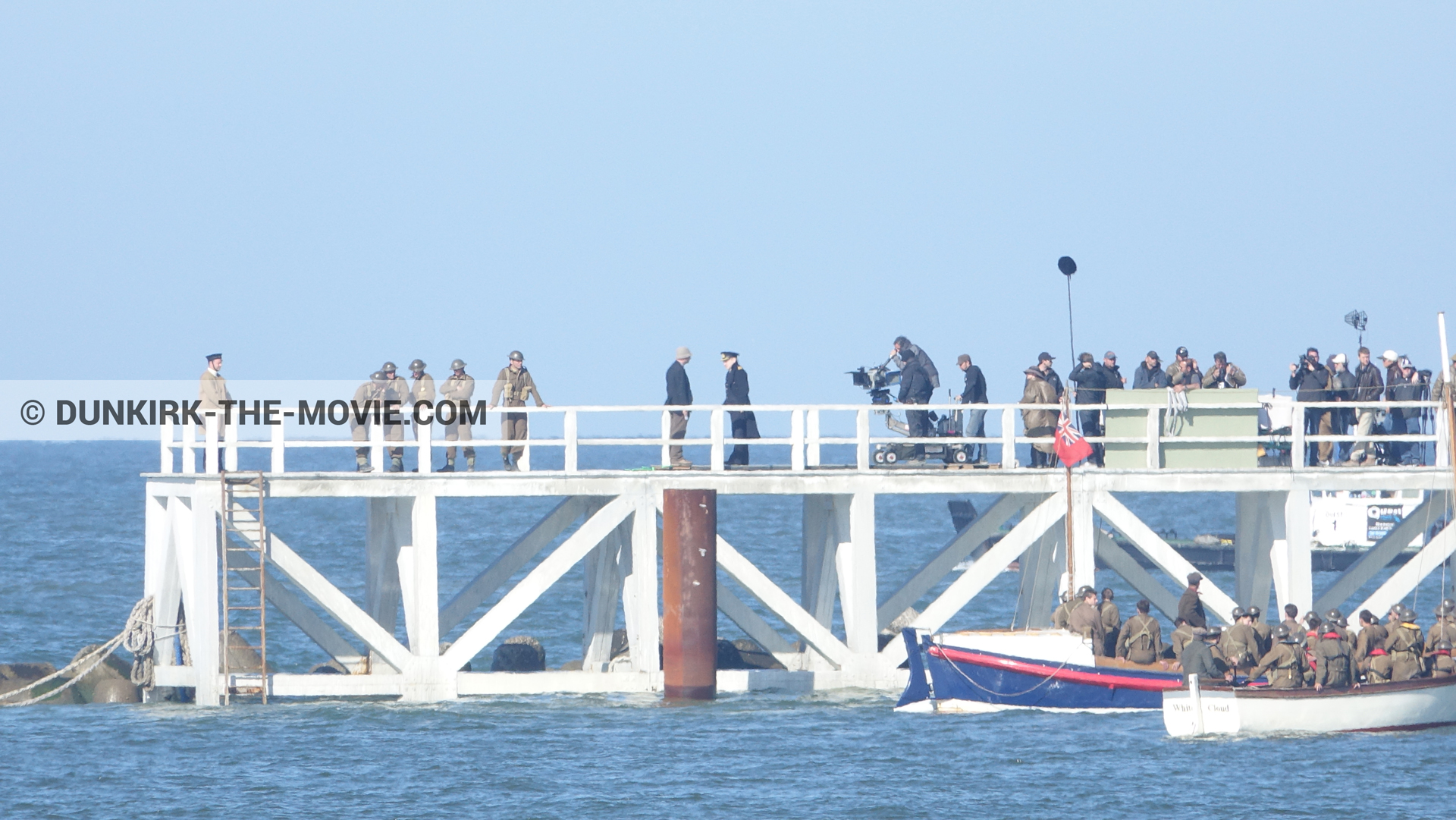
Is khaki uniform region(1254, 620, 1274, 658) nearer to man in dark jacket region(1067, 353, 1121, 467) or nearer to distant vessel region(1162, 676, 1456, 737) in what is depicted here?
distant vessel region(1162, 676, 1456, 737)

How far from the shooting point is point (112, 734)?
2541 cm

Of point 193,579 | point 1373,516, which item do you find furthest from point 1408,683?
point 1373,516

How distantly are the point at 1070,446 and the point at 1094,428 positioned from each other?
2.51 m

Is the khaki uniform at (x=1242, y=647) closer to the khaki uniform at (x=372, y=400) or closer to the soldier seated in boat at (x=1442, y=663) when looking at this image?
the soldier seated in boat at (x=1442, y=663)

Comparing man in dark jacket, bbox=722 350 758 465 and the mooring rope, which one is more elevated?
man in dark jacket, bbox=722 350 758 465

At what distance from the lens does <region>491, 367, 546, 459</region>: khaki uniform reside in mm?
26109

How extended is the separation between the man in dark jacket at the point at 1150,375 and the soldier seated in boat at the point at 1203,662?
15.8 ft

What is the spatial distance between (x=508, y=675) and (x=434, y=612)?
129 centimetres

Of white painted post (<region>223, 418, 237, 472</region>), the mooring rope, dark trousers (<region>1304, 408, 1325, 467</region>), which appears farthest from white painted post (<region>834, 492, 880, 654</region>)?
the mooring rope

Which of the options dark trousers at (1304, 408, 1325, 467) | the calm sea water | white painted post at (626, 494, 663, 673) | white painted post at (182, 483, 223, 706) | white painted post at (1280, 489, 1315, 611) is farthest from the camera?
dark trousers at (1304, 408, 1325, 467)

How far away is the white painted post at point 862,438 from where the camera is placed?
85.1 feet

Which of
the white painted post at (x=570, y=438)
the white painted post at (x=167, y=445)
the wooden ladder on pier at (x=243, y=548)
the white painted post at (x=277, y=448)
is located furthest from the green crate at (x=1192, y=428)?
the white painted post at (x=167, y=445)

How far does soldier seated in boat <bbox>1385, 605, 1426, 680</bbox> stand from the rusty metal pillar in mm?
8334

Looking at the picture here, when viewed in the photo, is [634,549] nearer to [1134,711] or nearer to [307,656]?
[1134,711]
